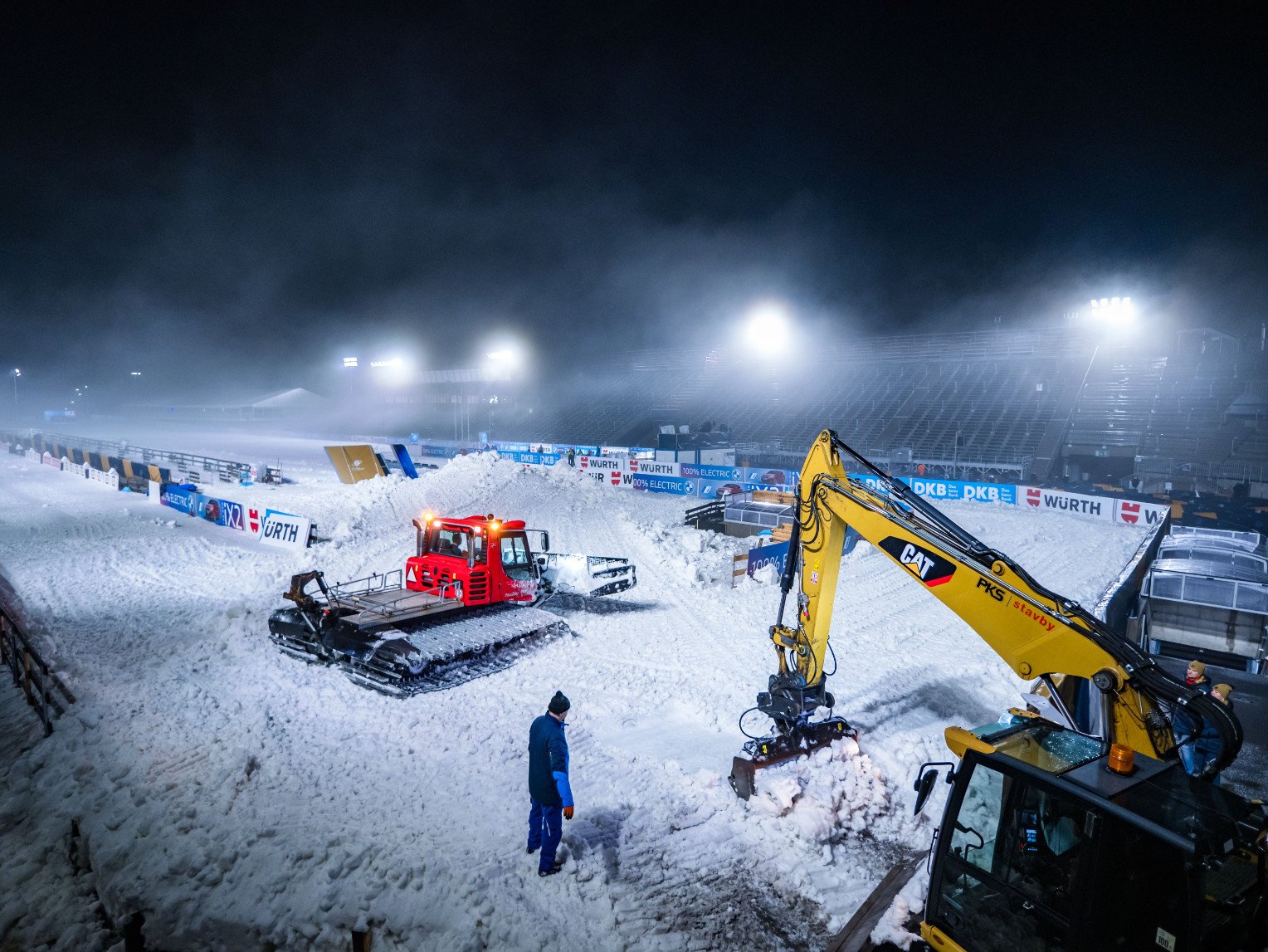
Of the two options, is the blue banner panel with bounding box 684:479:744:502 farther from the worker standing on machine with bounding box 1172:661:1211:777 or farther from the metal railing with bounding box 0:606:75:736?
the metal railing with bounding box 0:606:75:736

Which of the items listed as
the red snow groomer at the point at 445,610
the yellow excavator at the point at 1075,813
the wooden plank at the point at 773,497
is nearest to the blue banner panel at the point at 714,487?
the wooden plank at the point at 773,497

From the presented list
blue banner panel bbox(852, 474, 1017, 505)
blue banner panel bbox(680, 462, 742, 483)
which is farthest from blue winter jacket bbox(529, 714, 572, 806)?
blue banner panel bbox(680, 462, 742, 483)

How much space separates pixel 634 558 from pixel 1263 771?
1196 centimetres

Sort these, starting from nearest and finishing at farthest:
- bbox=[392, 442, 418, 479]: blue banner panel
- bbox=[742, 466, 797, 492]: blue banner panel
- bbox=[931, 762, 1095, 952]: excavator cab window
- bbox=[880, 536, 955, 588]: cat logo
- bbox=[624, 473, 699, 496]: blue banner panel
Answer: bbox=[931, 762, 1095, 952]: excavator cab window < bbox=[880, 536, 955, 588]: cat logo < bbox=[392, 442, 418, 479]: blue banner panel < bbox=[742, 466, 797, 492]: blue banner panel < bbox=[624, 473, 699, 496]: blue banner panel

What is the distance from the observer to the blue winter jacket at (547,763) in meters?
5.26

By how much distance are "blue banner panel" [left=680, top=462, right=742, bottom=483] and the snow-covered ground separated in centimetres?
1661

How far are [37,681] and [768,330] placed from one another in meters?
56.9

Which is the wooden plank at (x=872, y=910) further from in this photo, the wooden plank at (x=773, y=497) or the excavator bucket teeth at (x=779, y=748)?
the wooden plank at (x=773, y=497)

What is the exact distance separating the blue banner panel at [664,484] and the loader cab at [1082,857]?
24.8m

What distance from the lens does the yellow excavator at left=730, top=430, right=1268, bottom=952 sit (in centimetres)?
349

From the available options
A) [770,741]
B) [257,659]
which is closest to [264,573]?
[257,659]

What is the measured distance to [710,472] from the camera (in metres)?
32.5

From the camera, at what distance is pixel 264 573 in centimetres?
1526

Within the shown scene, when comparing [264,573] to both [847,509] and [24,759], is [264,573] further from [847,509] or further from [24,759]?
[847,509]
